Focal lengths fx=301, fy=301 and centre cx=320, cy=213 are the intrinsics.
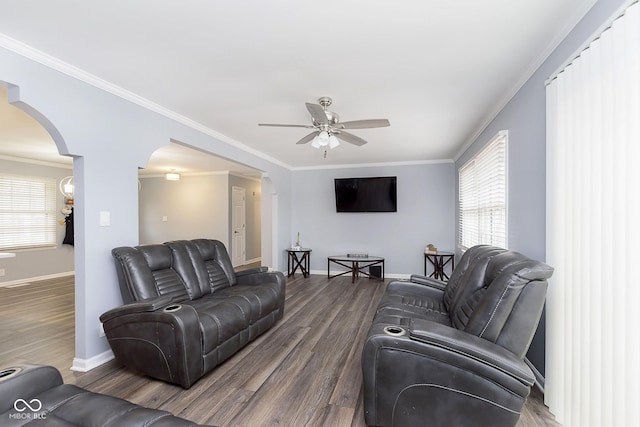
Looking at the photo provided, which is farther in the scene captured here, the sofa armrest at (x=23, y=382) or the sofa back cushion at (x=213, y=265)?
the sofa back cushion at (x=213, y=265)

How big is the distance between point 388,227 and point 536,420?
184 inches

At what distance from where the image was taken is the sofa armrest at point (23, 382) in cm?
113

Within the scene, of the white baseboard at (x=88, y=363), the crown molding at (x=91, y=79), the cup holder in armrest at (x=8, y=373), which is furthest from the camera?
the white baseboard at (x=88, y=363)

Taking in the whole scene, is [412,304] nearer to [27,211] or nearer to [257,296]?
[257,296]

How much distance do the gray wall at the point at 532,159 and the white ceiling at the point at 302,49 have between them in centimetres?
10

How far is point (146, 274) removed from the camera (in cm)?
265

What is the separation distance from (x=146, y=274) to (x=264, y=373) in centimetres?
133

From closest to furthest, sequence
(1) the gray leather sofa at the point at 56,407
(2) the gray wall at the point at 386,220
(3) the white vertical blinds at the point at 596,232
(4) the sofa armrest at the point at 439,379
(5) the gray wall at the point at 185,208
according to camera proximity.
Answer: (1) the gray leather sofa at the point at 56,407
(3) the white vertical blinds at the point at 596,232
(4) the sofa armrest at the point at 439,379
(2) the gray wall at the point at 386,220
(5) the gray wall at the point at 185,208

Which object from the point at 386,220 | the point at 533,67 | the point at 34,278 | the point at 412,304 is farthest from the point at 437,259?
the point at 34,278

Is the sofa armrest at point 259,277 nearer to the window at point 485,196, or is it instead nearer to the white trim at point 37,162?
the window at point 485,196

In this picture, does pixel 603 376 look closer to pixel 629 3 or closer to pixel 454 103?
pixel 629 3

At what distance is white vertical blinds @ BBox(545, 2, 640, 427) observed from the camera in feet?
4.33

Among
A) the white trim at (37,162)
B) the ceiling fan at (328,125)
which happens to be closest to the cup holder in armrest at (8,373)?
the ceiling fan at (328,125)

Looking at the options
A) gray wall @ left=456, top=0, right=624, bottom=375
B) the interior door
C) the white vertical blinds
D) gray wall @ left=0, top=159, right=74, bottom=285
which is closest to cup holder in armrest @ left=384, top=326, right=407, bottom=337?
the white vertical blinds
